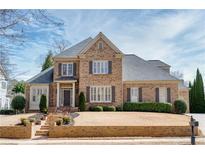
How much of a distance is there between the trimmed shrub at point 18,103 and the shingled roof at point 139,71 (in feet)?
20.1

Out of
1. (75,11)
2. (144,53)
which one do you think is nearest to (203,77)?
(144,53)

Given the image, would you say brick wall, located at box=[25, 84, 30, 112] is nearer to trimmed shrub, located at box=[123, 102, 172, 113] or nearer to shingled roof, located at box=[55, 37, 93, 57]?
shingled roof, located at box=[55, 37, 93, 57]

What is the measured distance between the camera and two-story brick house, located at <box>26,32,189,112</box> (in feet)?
64.1

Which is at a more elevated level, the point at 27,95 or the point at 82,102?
the point at 27,95

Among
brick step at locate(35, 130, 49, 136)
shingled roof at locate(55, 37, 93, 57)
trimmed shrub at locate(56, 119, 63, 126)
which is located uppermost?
shingled roof at locate(55, 37, 93, 57)

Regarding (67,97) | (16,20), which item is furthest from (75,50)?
(16,20)

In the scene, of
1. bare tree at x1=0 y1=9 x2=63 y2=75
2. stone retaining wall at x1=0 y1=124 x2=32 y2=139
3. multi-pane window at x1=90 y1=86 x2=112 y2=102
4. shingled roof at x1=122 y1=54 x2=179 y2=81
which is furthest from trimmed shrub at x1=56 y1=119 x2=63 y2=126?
shingled roof at x1=122 y1=54 x2=179 y2=81

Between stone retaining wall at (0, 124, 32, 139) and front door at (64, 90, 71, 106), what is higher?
front door at (64, 90, 71, 106)

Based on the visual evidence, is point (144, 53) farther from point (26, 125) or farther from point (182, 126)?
point (26, 125)

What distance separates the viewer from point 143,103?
19312 mm

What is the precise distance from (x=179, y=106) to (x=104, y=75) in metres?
4.69

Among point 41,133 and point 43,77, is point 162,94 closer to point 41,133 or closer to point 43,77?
point 43,77

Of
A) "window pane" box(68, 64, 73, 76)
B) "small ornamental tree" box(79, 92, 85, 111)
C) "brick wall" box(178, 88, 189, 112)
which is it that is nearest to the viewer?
"brick wall" box(178, 88, 189, 112)

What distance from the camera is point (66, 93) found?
2019 centimetres
